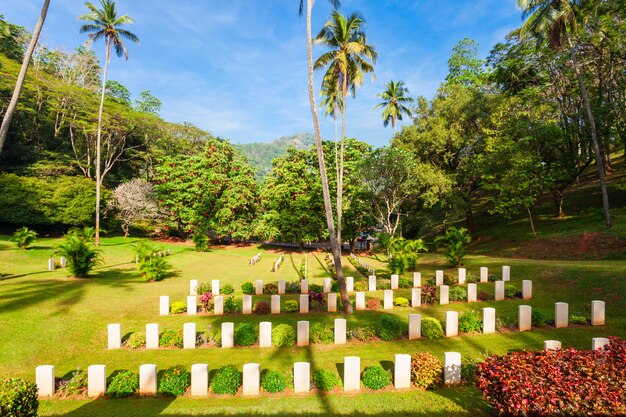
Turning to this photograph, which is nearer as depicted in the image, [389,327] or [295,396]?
[295,396]

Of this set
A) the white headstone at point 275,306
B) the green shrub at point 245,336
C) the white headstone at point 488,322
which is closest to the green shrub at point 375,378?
the green shrub at point 245,336

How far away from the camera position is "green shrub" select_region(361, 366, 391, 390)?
8383mm

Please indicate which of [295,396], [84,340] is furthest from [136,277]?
[295,396]

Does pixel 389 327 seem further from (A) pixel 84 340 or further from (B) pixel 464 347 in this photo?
(A) pixel 84 340

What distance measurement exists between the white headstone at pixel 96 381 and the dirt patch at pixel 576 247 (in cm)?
2775

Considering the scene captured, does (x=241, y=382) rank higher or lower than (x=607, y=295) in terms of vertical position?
lower

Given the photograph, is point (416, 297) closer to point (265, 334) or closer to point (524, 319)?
point (524, 319)

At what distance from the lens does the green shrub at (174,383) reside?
8.20 m

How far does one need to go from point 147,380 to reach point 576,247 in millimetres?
28302

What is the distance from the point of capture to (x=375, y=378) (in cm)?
841

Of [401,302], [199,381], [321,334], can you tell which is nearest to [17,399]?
[199,381]

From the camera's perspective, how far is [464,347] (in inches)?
422

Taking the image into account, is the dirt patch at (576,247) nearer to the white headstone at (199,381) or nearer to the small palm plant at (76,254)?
the white headstone at (199,381)

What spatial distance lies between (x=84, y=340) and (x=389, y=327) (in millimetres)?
11668
